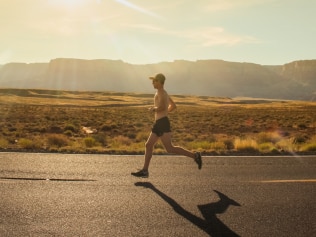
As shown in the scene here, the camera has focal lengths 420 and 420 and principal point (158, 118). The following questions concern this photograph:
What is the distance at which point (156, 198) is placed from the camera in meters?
5.93

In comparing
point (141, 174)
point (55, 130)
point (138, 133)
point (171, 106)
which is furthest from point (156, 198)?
point (55, 130)

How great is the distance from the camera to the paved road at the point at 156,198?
182 inches

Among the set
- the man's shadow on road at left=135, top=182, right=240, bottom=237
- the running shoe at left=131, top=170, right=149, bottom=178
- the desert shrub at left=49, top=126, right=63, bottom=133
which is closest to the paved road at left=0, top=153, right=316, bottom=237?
the man's shadow on road at left=135, top=182, right=240, bottom=237

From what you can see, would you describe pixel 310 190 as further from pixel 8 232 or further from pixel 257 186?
pixel 8 232

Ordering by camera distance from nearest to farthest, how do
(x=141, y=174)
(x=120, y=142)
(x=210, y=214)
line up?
(x=210, y=214) → (x=141, y=174) → (x=120, y=142)

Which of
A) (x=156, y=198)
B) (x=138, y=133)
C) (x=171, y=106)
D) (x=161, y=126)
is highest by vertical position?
(x=171, y=106)

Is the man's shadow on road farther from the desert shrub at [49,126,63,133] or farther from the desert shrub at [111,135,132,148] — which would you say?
the desert shrub at [49,126,63,133]

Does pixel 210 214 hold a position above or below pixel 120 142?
above

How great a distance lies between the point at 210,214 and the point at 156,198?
99cm

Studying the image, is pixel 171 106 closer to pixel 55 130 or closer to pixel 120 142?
pixel 120 142

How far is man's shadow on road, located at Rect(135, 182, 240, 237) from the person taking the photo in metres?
4.57

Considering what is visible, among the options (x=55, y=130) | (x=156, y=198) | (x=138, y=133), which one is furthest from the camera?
(x=55, y=130)

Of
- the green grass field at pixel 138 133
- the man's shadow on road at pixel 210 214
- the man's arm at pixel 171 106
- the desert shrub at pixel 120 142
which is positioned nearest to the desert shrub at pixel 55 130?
the green grass field at pixel 138 133

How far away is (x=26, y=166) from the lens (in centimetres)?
821
